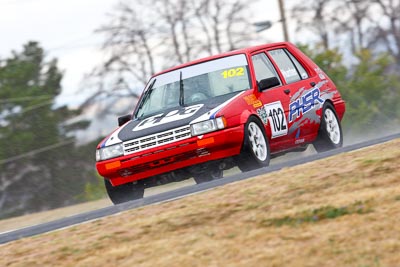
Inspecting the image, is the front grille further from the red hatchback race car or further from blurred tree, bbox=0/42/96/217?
blurred tree, bbox=0/42/96/217

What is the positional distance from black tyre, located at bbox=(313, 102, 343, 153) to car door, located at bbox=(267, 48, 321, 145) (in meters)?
0.19

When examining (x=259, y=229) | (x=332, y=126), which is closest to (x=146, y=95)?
(x=332, y=126)

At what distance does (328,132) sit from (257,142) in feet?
6.78

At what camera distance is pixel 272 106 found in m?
11.9

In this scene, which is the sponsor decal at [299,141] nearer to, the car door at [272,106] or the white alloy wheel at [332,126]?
the car door at [272,106]

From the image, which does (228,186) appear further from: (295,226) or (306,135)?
(306,135)

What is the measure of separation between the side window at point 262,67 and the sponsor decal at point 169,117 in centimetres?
107

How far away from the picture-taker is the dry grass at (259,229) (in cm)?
613

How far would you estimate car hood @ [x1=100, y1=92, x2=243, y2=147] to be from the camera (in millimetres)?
10992

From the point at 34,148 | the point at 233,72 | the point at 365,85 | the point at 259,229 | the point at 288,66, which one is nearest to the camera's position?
the point at 259,229

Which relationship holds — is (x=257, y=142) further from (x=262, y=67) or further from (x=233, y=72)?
(x=262, y=67)

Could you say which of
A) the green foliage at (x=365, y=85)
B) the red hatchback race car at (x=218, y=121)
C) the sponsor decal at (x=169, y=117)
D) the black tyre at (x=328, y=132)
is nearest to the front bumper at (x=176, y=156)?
the red hatchback race car at (x=218, y=121)

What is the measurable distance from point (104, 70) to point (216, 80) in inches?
1489

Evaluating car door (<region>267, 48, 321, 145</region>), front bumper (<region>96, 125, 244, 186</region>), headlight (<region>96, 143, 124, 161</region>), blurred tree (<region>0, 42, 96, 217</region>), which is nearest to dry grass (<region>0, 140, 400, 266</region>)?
front bumper (<region>96, 125, 244, 186</region>)
